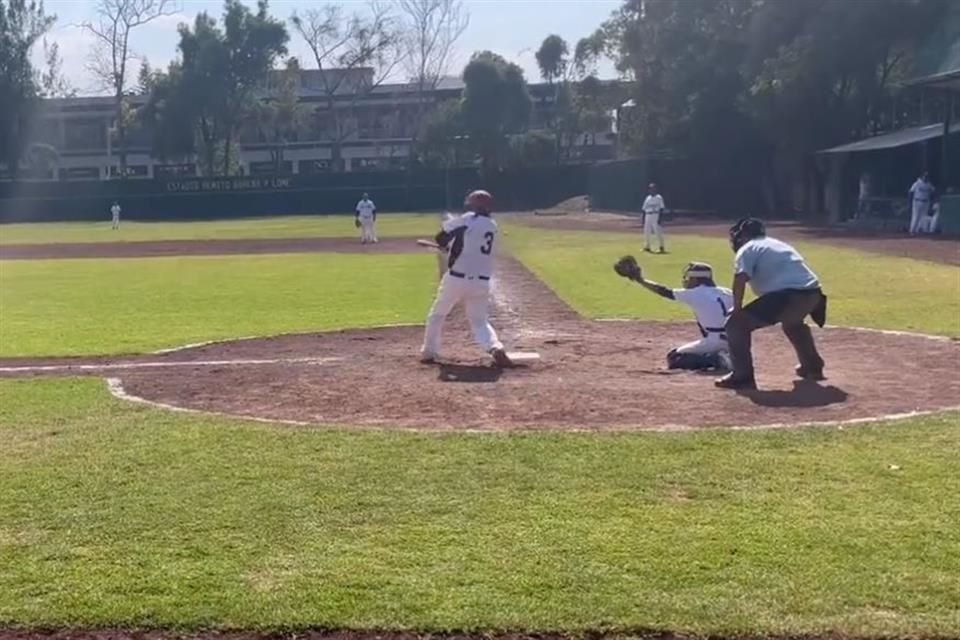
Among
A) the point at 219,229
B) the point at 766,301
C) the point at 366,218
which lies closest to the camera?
the point at 766,301

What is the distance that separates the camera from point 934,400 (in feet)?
34.7

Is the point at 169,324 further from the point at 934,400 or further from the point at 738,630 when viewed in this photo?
the point at 738,630

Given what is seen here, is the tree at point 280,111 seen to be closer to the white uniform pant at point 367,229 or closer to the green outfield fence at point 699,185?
the green outfield fence at point 699,185

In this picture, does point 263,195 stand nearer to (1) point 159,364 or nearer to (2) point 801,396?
(1) point 159,364

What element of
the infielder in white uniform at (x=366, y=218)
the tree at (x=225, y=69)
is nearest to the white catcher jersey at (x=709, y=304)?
the infielder in white uniform at (x=366, y=218)

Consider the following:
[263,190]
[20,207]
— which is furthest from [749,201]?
[20,207]

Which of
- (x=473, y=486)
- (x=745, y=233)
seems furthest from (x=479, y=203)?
(x=473, y=486)

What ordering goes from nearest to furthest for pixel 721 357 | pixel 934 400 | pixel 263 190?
pixel 934 400
pixel 721 357
pixel 263 190

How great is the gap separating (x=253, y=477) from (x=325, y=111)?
104 meters

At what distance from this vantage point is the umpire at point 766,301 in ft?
37.3

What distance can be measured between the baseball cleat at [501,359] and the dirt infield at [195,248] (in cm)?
2572

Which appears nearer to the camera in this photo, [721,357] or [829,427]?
[829,427]

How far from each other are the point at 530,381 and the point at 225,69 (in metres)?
86.2

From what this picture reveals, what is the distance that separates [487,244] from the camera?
1334 cm
